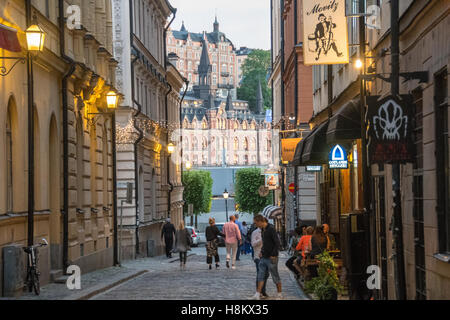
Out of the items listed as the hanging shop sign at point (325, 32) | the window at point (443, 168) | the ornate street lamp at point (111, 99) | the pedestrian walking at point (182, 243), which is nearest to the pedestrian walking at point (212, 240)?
the pedestrian walking at point (182, 243)

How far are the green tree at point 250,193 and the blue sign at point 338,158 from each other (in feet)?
322

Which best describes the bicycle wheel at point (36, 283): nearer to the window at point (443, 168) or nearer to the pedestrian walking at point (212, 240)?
the window at point (443, 168)

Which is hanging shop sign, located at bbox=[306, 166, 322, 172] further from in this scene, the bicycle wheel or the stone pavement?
the bicycle wheel

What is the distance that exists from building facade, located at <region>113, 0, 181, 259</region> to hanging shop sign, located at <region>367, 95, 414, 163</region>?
17.6 meters

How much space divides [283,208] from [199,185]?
2610 inches

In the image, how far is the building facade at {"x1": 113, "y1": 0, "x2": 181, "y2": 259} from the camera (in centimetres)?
3709

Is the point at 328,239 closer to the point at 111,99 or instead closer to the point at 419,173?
the point at 111,99

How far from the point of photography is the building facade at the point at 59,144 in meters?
17.8

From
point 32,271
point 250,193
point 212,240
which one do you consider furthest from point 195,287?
point 250,193

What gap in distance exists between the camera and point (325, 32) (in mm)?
18812

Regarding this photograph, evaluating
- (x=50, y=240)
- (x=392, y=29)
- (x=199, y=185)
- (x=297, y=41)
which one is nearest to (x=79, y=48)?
(x=50, y=240)

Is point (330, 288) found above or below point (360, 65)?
below

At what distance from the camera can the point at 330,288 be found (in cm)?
1711
